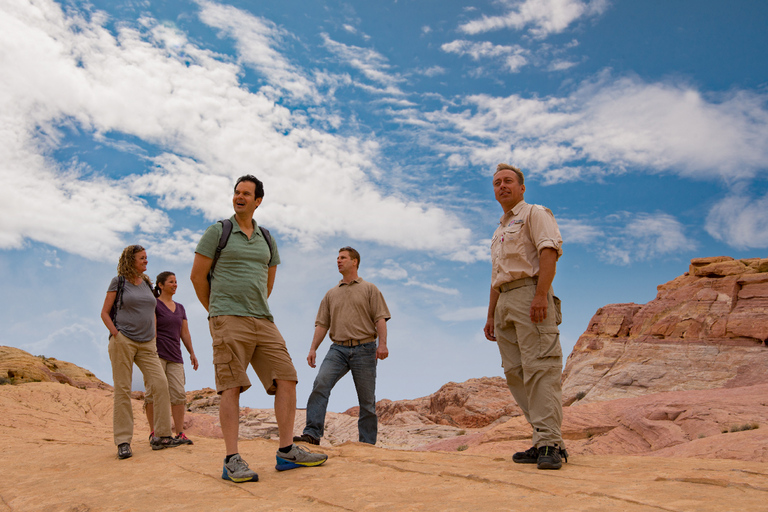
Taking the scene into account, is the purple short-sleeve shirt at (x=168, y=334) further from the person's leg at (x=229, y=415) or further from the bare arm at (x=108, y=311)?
the person's leg at (x=229, y=415)

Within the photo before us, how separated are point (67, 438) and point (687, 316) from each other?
86.8ft

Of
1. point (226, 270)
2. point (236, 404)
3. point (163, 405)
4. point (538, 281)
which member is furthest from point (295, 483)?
point (163, 405)

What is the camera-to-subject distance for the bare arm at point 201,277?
13.3 ft

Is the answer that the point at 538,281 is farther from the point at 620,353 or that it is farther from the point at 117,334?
the point at 620,353

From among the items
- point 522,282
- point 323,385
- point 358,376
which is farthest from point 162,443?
point 522,282

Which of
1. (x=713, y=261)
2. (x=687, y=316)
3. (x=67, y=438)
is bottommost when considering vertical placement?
(x=67, y=438)

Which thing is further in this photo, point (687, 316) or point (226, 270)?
point (687, 316)

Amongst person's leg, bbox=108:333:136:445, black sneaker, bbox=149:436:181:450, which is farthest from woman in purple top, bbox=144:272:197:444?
person's leg, bbox=108:333:136:445

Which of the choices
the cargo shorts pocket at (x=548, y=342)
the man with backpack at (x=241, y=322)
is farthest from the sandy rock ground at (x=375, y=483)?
the cargo shorts pocket at (x=548, y=342)

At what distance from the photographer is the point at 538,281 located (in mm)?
4156

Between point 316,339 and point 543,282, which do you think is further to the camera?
point 316,339

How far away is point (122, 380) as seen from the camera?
5645mm

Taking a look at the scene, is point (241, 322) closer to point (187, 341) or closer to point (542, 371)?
point (542, 371)

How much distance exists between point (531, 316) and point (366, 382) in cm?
283
